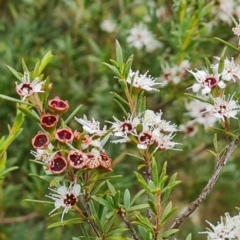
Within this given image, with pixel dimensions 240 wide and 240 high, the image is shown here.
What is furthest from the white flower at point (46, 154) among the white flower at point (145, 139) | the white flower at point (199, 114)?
the white flower at point (199, 114)

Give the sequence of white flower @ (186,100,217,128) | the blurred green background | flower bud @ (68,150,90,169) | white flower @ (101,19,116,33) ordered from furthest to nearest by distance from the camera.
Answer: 1. white flower @ (101,19,116,33)
2. the blurred green background
3. white flower @ (186,100,217,128)
4. flower bud @ (68,150,90,169)

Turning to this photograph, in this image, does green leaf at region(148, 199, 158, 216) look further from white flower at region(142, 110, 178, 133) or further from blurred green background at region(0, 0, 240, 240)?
blurred green background at region(0, 0, 240, 240)

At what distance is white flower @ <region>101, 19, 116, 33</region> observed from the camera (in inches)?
55.7

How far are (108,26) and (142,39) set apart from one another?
0.13 m

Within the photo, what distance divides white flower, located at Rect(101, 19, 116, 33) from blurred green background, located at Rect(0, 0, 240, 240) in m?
0.01

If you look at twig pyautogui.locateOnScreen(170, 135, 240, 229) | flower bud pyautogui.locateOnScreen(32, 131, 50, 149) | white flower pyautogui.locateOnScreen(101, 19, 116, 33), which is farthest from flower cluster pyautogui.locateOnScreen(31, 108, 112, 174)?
white flower pyautogui.locateOnScreen(101, 19, 116, 33)

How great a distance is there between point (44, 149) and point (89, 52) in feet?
3.55

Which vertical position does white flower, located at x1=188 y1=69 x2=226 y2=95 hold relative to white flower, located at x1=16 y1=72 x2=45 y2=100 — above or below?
above

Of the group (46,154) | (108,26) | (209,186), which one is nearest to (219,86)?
(209,186)

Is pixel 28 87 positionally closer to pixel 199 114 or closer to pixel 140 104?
pixel 140 104

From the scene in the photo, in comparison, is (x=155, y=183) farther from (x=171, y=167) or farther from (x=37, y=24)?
(x=37, y=24)

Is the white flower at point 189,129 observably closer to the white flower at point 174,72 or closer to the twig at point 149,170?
the white flower at point 174,72

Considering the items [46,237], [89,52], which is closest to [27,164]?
[46,237]

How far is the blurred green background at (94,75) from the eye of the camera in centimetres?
128
